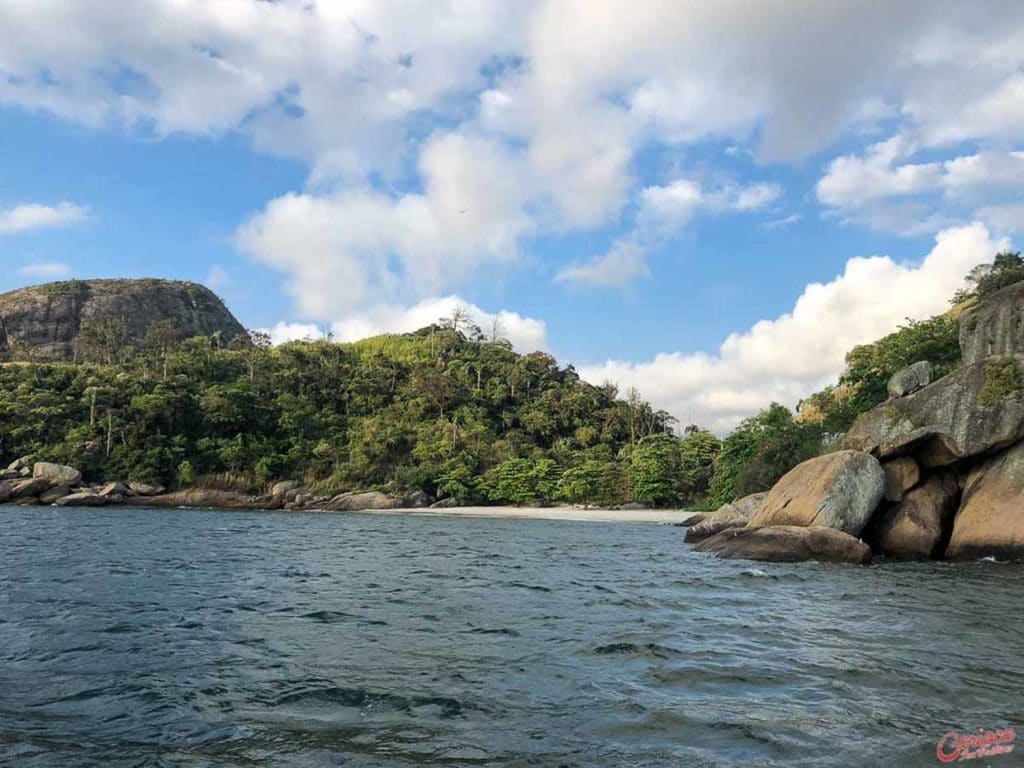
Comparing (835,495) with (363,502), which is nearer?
(835,495)

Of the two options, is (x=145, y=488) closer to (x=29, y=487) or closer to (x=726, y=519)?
(x=29, y=487)

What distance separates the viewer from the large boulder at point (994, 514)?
20297 mm

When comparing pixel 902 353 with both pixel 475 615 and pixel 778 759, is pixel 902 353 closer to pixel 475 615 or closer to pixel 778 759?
pixel 475 615

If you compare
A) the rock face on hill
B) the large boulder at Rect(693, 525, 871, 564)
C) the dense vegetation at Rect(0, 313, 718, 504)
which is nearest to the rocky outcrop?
the dense vegetation at Rect(0, 313, 718, 504)

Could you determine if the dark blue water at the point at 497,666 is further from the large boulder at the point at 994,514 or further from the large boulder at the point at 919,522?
the large boulder at the point at 919,522

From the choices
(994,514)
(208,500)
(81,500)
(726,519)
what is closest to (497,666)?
(994,514)

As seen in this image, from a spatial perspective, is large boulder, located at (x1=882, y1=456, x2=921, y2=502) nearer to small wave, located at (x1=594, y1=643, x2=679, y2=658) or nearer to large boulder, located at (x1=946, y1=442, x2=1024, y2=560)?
large boulder, located at (x1=946, y1=442, x2=1024, y2=560)

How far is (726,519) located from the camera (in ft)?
100

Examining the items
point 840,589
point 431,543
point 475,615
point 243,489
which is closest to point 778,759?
point 475,615

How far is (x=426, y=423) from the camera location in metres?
81.7

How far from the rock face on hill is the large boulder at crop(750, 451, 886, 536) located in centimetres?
11246

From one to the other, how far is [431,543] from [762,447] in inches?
861

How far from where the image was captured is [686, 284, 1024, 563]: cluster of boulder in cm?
2112

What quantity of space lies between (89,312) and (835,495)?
482 ft
